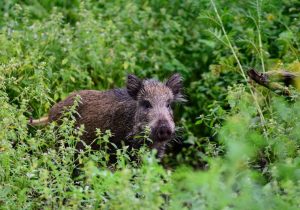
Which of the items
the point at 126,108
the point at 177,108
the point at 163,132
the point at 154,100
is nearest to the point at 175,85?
the point at 154,100

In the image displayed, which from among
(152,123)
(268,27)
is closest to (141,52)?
(268,27)

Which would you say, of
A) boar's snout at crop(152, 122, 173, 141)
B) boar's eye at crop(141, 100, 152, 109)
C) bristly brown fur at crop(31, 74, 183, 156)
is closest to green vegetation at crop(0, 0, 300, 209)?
bristly brown fur at crop(31, 74, 183, 156)

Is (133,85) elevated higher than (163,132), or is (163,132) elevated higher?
(133,85)

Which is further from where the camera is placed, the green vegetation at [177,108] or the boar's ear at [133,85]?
the boar's ear at [133,85]

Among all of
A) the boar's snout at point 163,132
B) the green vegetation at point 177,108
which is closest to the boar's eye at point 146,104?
the boar's snout at point 163,132

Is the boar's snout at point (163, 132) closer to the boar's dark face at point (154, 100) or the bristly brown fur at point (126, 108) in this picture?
the boar's dark face at point (154, 100)

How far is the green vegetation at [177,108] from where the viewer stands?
238 inches

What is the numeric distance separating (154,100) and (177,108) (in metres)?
1.91

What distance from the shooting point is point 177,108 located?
11.3m

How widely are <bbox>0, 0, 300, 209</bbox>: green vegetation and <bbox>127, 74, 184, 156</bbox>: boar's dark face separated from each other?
1.52 feet

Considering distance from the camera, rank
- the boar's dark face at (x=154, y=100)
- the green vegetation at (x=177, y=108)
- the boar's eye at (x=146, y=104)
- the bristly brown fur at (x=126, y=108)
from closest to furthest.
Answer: the green vegetation at (x=177, y=108) → the boar's dark face at (x=154, y=100) → the bristly brown fur at (x=126, y=108) → the boar's eye at (x=146, y=104)

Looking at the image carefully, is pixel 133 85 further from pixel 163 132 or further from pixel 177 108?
pixel 177 108

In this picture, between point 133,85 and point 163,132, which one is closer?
point 163,132

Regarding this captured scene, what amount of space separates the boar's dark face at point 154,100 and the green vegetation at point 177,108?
0.46 m
